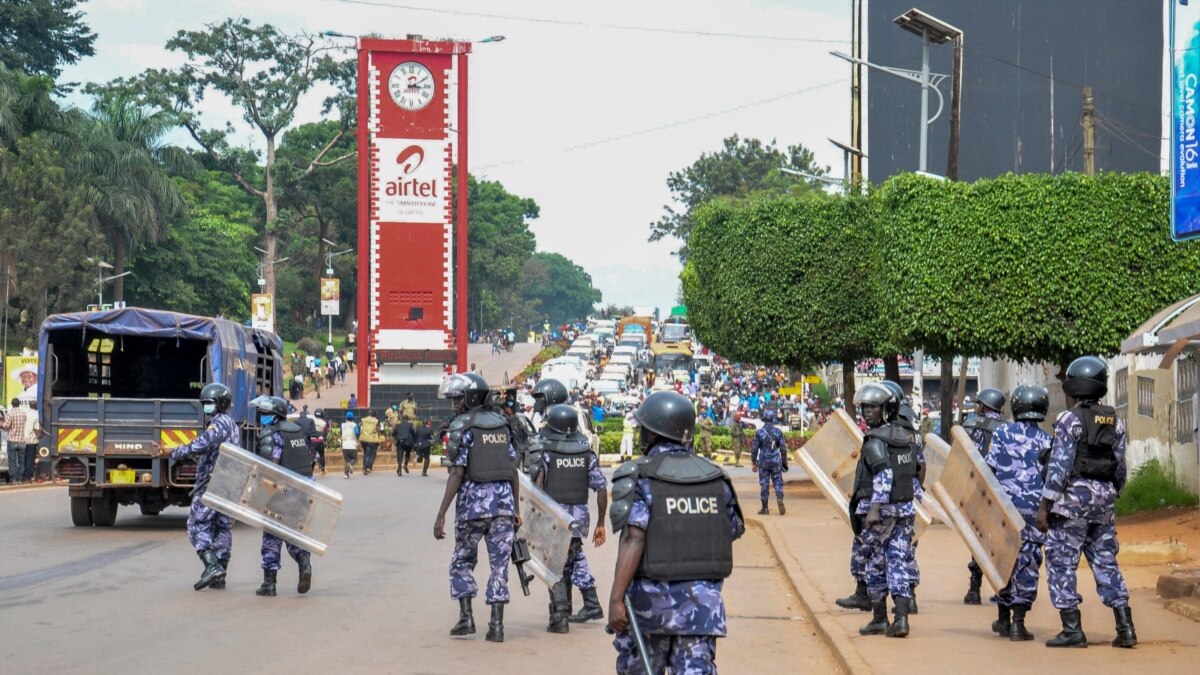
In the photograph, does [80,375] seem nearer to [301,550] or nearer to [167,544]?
[167,544]

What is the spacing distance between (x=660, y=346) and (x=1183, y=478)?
243 feet

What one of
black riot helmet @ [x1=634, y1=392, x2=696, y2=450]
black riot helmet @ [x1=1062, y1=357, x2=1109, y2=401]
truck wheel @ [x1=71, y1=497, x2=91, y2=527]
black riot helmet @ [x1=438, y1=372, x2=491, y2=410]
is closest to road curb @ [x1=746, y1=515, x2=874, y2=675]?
black riot helmet @ [x1=1062, y1=357, x2=1109, y2=401]

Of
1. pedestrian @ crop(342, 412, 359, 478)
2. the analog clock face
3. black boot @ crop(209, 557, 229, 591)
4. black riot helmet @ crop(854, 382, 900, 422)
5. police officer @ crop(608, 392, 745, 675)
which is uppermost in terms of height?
the analog clock face

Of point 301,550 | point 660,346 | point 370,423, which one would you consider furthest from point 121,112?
point 301,550

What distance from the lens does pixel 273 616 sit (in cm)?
1207

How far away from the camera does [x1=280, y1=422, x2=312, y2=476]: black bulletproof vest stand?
44.5 feet

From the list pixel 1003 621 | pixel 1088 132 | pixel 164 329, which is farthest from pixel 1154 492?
pixel 164 329

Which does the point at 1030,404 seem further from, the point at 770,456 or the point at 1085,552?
the point at 770,456

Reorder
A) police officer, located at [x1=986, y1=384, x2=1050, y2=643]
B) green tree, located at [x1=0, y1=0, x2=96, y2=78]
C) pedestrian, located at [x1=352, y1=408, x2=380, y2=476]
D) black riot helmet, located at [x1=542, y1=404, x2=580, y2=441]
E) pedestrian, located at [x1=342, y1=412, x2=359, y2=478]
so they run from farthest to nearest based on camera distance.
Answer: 1. green tree, located at [x1=0, y1=0, x2=96, y2=78]
2. pedestrian, located at [x1=352, y1=408, x2=380, y2=476]
3. pedestrian, located at [x1=342, y1=412, x2=359, y2=478]
4. black riot helmet, located at [x1=542, y1=404, x2=580, y2=441]
5. police officer, located at [x1=986, y1=384, x2=1050, y2=643]

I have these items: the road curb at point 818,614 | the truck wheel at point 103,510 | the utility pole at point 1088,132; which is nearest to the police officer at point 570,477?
the road curb at point 818,614

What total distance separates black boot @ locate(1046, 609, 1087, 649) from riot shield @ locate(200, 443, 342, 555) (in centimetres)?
570

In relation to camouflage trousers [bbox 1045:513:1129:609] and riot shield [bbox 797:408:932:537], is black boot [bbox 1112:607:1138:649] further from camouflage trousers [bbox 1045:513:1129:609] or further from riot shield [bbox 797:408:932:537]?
riot shield [bbox 797:408:932:537]

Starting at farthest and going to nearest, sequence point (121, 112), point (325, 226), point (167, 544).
Result: point (325, 226) → point (121, 112) → point (167, 544)

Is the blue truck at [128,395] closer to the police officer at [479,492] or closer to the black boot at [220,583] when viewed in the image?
the black boot at [220,583]
